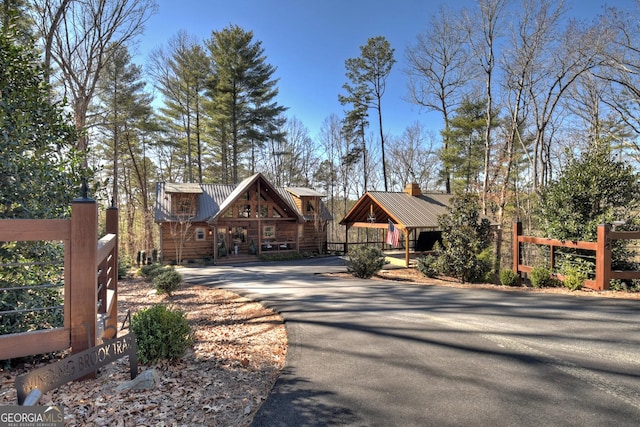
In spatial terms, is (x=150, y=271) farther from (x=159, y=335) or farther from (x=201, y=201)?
(x=159, y=335)

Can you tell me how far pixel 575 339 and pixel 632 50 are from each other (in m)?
15.2

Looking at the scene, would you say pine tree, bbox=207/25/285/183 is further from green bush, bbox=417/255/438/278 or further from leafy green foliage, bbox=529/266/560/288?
leafy green foliage, bbox=529/266/560/288

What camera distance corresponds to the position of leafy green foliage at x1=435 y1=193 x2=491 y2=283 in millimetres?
11336

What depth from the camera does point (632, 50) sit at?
527 inches

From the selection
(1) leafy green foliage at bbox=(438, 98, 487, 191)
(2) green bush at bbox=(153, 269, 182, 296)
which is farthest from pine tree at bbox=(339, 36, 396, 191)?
(2) green bush at bbox=(153, 269, 182, 296)

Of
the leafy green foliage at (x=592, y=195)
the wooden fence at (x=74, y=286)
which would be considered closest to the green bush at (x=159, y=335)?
the wooden fence at (x=74, y=286)

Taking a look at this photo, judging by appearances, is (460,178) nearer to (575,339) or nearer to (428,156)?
(428,156)

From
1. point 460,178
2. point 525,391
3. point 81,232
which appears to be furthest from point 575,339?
point 460,178

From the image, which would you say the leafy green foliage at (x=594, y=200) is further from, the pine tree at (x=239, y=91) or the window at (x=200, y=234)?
the pine tree at (x=239, y=91)

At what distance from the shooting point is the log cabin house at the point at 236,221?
19938 mm

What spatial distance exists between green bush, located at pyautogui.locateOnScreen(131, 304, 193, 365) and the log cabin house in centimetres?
1591

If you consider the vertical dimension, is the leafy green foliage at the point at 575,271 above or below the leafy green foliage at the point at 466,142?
below

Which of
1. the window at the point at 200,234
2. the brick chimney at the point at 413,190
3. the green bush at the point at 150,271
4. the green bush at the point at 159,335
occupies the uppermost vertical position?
the brick chimney at the point at 413,190

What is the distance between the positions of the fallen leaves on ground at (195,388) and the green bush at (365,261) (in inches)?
276
